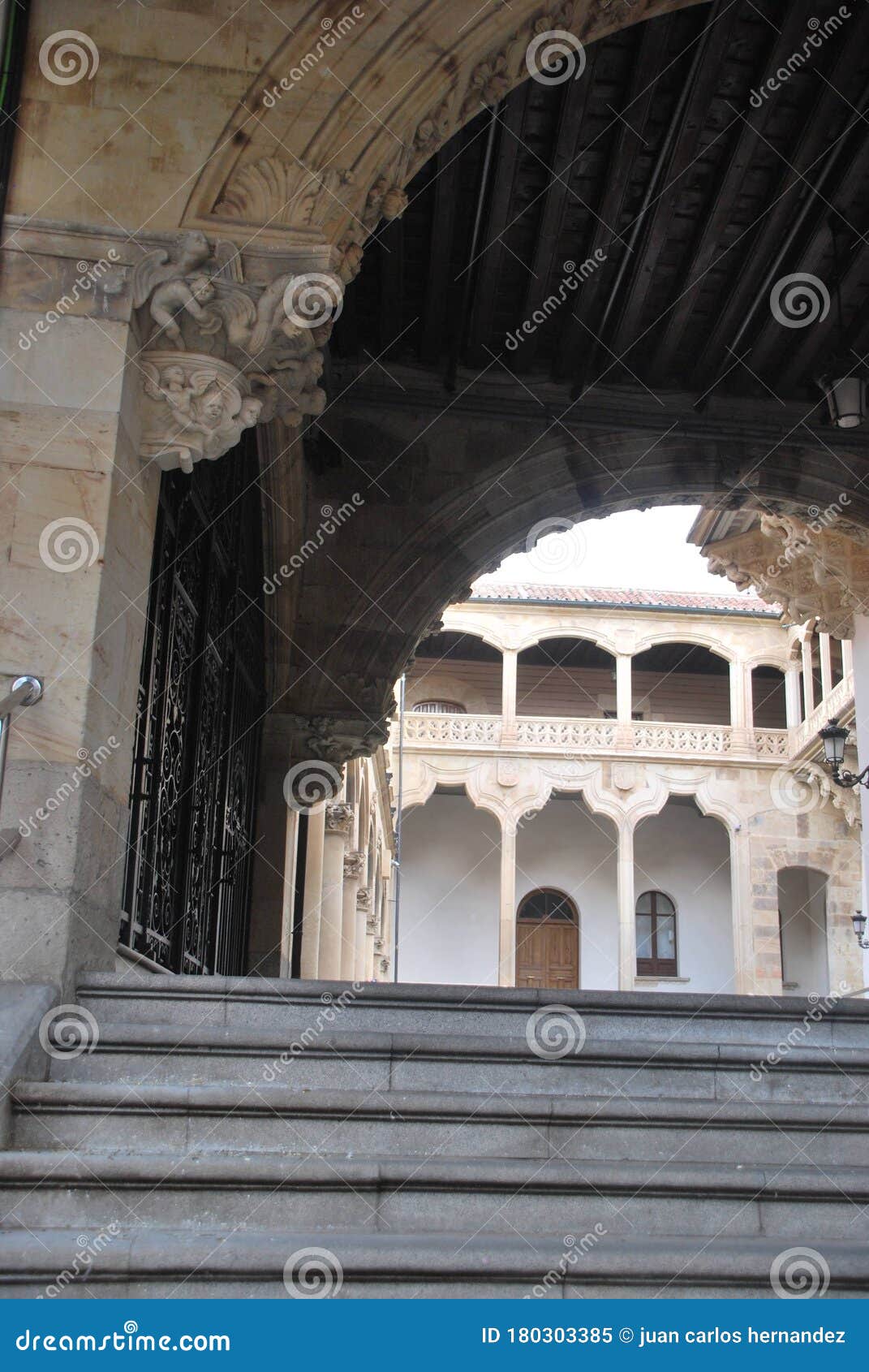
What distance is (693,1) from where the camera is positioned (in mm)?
5195

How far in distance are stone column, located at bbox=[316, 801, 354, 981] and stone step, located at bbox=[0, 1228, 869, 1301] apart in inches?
457

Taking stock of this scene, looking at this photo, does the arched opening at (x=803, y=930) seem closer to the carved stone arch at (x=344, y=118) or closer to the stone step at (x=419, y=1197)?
the carved stone arch at (x=344, y=118)

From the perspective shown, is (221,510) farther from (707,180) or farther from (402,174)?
(707,180)

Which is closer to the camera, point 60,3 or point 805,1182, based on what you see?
point 805,1182

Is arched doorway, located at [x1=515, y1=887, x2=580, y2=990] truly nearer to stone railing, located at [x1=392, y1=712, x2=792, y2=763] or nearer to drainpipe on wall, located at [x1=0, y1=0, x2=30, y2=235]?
stone railing, located at [x1=392, y1=712, x2=792, y2=763]

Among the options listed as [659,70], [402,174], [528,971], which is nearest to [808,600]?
[659,70]

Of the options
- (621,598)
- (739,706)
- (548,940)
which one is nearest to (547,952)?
(548,940)

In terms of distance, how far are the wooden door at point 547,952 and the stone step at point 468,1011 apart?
75.9 feet

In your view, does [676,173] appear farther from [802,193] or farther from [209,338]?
[209,338]

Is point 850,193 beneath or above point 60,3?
above

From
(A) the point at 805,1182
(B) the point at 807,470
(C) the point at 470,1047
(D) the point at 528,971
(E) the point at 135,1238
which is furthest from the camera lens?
(D) the point at 528,971

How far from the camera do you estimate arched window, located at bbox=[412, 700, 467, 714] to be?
28.0 m

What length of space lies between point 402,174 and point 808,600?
775cm

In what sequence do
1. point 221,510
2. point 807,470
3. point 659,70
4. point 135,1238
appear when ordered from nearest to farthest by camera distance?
point 135,1238, point 659,70, point 221,510, point 807,470
